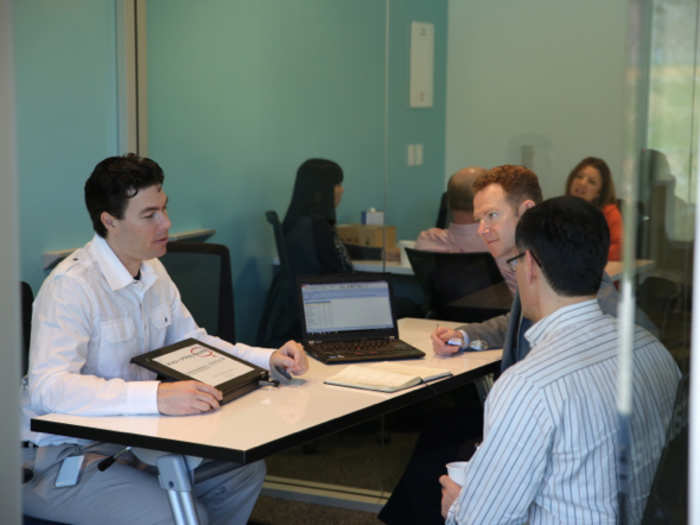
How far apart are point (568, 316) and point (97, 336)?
1.24m

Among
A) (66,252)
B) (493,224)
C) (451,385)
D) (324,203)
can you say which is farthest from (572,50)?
(66,252)

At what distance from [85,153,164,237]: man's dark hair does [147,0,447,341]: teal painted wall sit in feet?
3.93

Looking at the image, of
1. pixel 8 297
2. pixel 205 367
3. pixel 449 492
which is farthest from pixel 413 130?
pixel 8 297

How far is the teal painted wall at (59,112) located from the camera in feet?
10.3

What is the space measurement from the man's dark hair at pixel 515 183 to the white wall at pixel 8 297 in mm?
1999

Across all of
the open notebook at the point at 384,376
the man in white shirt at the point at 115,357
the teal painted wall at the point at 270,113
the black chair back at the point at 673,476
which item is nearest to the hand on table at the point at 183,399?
the man in white shirt at the point at 115,357

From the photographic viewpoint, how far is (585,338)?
174cm

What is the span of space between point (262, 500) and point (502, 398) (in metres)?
2.12

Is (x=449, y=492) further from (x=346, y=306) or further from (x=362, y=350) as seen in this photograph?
(x=346, y=306)

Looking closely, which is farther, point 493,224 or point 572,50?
point 572,50

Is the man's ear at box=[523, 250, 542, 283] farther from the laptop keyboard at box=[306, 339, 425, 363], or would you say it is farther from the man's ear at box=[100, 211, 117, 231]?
the man's ear at box=[100, 211, 117, 231]

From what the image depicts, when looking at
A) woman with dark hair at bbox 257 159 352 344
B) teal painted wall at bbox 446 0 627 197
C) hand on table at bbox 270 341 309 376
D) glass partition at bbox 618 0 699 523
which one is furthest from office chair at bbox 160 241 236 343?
glass partition at bbox 618 0 699 523

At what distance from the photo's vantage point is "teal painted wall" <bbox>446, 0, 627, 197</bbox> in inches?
127

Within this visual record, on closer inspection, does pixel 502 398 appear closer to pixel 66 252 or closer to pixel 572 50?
pixel 572 50
